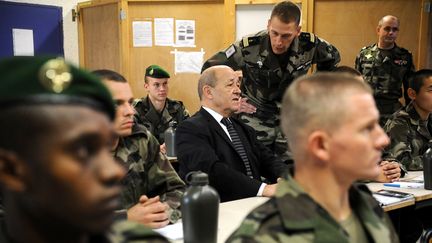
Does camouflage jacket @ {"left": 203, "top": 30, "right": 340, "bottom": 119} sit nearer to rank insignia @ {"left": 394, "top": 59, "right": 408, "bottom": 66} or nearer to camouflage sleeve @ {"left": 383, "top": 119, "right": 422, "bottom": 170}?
camouflage sleeve @ {"left": 383, "top": 119, "right": 422, "bottom": 170}

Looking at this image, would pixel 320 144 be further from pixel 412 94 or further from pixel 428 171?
pixel 412 94

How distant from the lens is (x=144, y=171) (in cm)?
215

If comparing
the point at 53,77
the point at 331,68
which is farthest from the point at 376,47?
the point at 53,77

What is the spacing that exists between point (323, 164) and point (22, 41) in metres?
4.40

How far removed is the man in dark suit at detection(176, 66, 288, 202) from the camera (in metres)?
2.46

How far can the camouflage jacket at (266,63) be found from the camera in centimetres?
339

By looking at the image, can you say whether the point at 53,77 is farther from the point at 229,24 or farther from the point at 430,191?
the point at 229,24

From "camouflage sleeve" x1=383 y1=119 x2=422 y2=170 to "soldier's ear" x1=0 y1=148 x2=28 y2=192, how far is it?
2.58m

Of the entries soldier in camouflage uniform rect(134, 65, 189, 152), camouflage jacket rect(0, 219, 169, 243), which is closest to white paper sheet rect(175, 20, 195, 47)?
soldier in camouflage uniform rect(134, 65, 189, 152)

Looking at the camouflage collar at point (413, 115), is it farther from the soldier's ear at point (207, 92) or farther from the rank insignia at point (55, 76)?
the rank insignia at point (55, 76)

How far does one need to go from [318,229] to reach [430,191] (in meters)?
1.57

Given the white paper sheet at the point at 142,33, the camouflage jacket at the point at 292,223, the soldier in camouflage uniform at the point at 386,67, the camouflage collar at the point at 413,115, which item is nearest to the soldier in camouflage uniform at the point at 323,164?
the camouflage jacket at the point at 292,223

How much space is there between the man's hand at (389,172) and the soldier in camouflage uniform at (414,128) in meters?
0.29

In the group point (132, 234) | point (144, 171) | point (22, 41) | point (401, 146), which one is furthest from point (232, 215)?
point (22, 41)
